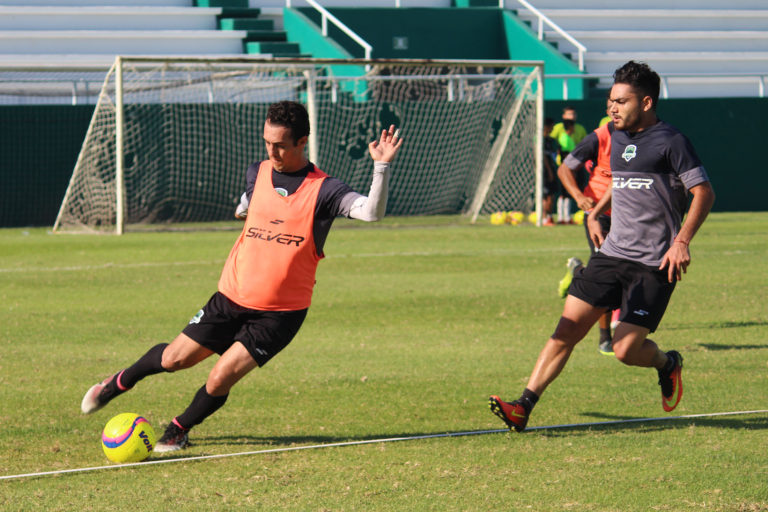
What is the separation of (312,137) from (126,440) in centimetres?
1853

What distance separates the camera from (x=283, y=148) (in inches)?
237

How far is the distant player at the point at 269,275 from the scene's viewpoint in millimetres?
6020

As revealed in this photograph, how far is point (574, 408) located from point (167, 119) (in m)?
18.4

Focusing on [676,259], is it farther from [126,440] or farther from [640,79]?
[126,440]

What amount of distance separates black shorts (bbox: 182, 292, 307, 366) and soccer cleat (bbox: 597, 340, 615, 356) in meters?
4.04

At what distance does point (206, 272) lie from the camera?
1518 cm

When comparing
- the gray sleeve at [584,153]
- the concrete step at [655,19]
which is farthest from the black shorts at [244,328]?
the concrete step at [655,19]

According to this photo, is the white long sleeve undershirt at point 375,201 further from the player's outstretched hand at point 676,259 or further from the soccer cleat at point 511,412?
the player's outstretched hand at point 676,259

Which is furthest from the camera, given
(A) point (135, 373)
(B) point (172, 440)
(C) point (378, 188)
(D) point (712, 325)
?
(D) point (712, 325)

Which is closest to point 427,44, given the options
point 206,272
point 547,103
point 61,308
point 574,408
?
point 547,103

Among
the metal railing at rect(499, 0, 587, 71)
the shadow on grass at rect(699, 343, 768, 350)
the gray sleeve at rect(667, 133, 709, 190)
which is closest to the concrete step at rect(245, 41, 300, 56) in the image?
the metal railing at rect(499, 0, 587, 71)

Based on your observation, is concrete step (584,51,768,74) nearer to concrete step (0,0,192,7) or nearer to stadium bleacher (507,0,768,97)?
stadium bleacher (507,0,768,97)

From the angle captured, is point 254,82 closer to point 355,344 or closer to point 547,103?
point 547,103

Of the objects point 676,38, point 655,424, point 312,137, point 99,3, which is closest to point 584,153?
point 655,424
